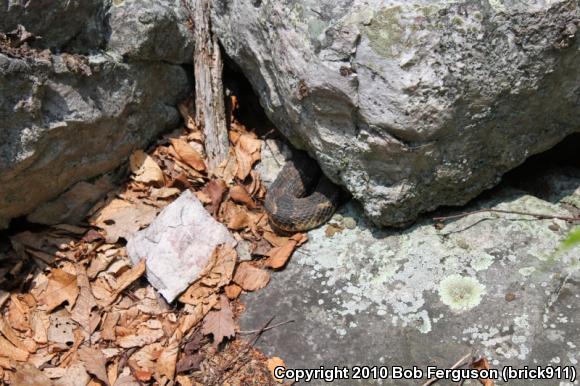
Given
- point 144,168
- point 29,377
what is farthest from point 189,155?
point 29,377

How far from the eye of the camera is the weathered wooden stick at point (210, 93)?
482 cm

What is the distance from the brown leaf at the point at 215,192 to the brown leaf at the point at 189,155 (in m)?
0.20

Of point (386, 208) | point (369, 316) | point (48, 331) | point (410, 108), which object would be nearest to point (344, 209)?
point (386, 208)

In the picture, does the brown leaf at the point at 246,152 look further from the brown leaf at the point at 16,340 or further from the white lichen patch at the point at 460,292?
the brown leaf at the point at 16,340

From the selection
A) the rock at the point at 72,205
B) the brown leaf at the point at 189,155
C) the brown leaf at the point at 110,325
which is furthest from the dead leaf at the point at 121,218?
the brown leaf at the point at 110,325

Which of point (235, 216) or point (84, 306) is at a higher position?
point (235, 216)

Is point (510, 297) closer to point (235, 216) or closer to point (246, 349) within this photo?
point (246, 349)

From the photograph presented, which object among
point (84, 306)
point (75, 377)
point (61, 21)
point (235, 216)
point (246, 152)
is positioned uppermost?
point (61, 21)

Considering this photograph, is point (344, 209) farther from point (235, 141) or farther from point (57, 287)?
point (57, 287)

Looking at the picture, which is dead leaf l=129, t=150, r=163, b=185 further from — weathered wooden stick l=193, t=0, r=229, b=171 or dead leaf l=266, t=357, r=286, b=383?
dead leaf l=266, t=357, r=286, b=383

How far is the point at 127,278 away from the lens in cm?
441

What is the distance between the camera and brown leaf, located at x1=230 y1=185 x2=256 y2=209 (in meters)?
4.82

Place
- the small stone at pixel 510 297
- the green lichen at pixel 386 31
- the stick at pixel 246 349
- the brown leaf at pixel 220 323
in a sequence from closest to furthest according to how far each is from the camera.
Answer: the green lichen at pixel 386 31, the small stone at pixel 510 297, the stick at pixel 246 349, the brown leaf at pixel 220 323

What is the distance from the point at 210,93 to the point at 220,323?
186 cm
